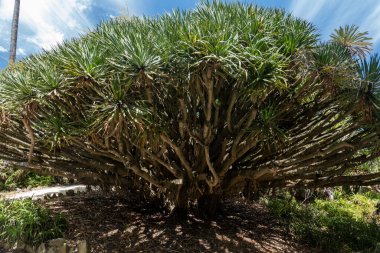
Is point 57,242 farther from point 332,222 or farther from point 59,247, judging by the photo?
point 332,222

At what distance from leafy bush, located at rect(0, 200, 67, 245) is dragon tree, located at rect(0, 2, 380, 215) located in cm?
63

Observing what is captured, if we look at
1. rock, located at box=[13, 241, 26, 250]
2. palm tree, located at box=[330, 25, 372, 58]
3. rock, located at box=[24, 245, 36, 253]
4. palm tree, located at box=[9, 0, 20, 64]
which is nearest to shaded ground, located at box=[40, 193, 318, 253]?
rock, located at box=[24, 245, 36, 253]

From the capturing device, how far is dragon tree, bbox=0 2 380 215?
3.96m

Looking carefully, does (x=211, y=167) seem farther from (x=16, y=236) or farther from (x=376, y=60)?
(x=16, y=236)

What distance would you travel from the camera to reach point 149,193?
6.30 m

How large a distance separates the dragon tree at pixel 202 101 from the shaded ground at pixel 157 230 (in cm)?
53

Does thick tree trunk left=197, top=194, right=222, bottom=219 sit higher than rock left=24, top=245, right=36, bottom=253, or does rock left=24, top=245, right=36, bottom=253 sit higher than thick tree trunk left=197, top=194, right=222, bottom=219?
thick tree trunk left=197, top=194, right=222, bottom=219

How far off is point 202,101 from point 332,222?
3.59 meters

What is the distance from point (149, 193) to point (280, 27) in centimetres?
330

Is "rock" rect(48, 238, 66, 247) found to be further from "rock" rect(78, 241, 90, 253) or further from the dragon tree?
the dragon tree

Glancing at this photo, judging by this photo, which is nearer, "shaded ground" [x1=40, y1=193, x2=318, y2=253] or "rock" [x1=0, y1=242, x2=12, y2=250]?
"shaded ground" [x1=40, y1=193, x2=318, y2=253]

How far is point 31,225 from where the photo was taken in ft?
17.4

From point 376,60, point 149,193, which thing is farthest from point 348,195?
point 376,60

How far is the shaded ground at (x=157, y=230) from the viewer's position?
5191 millimetres
